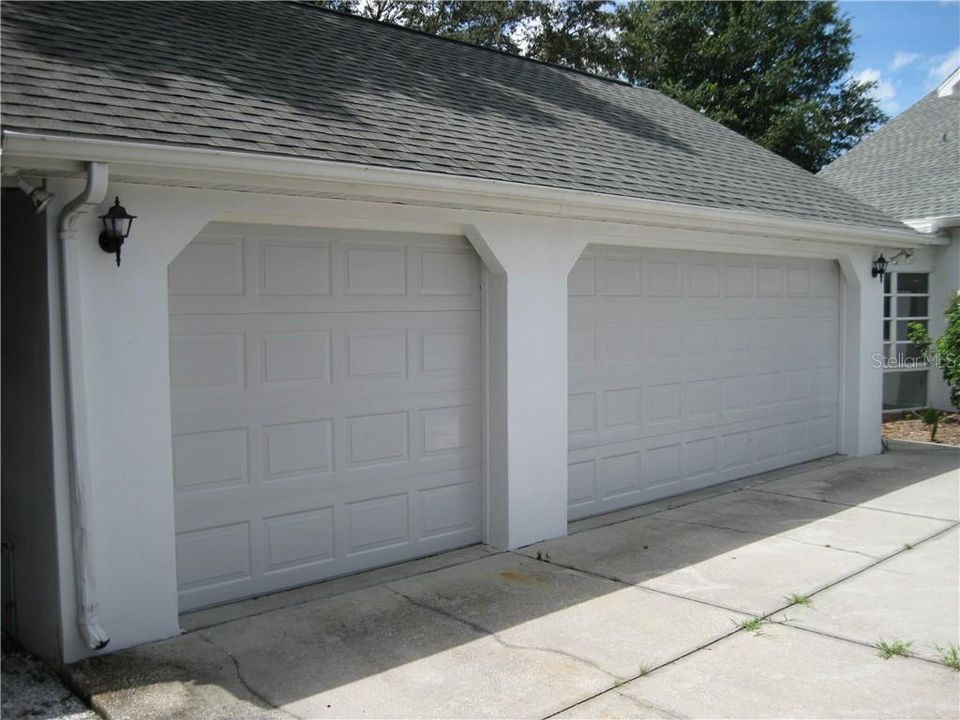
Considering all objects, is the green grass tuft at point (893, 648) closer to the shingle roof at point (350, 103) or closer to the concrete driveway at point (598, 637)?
the concrete driveway at point (598, 637)

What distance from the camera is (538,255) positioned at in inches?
261

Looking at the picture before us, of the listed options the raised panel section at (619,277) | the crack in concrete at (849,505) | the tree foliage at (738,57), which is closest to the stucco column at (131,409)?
the raised panel section at (619,277)

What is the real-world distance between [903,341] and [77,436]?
12.5 m

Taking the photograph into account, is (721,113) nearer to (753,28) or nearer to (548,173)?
(753,28)

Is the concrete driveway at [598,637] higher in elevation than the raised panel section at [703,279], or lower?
lower

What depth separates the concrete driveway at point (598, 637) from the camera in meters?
4.06

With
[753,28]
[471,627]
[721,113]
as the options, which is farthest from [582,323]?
[753,28]

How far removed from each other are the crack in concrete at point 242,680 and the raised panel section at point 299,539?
30.7 inches

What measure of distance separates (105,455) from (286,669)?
1.45 metres

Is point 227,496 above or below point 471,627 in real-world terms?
above

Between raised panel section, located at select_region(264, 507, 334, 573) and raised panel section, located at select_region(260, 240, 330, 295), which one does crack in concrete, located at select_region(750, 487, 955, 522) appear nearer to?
raised panel section, located at select_region(264, 507, 334, 573)

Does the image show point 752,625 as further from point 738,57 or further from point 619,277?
point 738,57

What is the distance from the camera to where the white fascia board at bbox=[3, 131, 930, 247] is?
4.06 m

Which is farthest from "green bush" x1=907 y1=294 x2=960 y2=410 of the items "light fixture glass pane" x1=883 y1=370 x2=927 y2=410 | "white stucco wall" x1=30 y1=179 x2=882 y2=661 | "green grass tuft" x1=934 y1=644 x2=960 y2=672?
"green grass tuft" x1=934 y1=644 x2=960 y2=672
